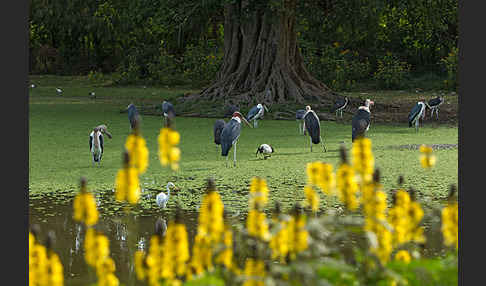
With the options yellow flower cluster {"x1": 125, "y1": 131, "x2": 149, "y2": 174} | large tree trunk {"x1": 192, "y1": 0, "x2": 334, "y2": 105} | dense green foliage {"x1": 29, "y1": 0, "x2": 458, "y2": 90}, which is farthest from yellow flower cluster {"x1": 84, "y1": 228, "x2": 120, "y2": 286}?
dense green foliage {"x1": 29, "y1": 0, "x2": 458, "y2": 90}

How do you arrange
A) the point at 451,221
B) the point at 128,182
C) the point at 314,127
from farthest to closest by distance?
the point at 314,127 < the point at 451,221 < the point at 128,182

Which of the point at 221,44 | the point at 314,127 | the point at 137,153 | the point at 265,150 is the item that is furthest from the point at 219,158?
the point at 221,44

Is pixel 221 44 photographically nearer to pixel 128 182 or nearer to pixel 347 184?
pixel 347 184

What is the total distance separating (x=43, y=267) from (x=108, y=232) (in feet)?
10.6

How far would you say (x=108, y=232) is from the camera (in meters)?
5.83

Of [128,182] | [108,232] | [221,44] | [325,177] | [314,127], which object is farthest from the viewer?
[221,44]

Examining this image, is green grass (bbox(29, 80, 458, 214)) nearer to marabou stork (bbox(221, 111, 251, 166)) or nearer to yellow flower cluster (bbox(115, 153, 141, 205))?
marabou stork (bbox(221, 111, 251, 166))

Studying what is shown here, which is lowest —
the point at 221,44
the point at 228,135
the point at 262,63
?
the point at 228,135

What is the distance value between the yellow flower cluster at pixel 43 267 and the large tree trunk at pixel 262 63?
12.5 metres

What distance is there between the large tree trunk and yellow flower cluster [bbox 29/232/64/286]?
41.1 ft

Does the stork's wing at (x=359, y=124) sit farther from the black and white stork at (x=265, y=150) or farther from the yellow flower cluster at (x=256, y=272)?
the yellow flower cluster at (x=256, y=272)

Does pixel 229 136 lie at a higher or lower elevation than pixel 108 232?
higher

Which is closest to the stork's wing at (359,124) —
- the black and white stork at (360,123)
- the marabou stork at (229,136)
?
the black and white stork at (360,123)

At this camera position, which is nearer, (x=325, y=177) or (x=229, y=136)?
(x=325, y=177)
